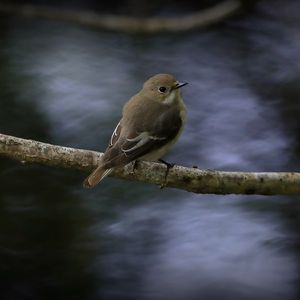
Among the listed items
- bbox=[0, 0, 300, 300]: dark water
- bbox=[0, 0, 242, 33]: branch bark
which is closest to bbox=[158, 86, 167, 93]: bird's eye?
bbox=[0, 0, 300, 300]: dark water

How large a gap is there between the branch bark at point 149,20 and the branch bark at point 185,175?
4.47 m

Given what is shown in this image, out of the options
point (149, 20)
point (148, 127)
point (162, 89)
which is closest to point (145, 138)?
point (148, 127)

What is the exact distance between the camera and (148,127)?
4.72m

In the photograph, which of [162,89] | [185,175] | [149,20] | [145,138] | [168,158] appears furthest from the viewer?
[149,20]

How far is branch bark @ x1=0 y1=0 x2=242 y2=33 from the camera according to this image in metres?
8.74

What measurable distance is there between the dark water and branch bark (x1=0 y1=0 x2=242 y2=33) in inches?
6.2

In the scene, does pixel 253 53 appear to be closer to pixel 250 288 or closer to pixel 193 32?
pixel 193 32

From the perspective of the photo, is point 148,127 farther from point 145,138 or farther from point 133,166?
point 133,166

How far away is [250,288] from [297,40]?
3.36m

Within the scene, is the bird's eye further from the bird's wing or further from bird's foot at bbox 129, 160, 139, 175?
bird's foot at bbox 129, 160, 139, 175

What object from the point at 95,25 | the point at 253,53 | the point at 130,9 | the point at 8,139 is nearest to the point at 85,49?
the point at 95,25

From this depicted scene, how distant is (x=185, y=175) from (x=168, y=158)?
2.98 m

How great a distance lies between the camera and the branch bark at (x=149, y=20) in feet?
28.7

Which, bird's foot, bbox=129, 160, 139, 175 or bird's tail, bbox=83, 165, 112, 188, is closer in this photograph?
bird's tail, bbox=83, 165, 112, 188
